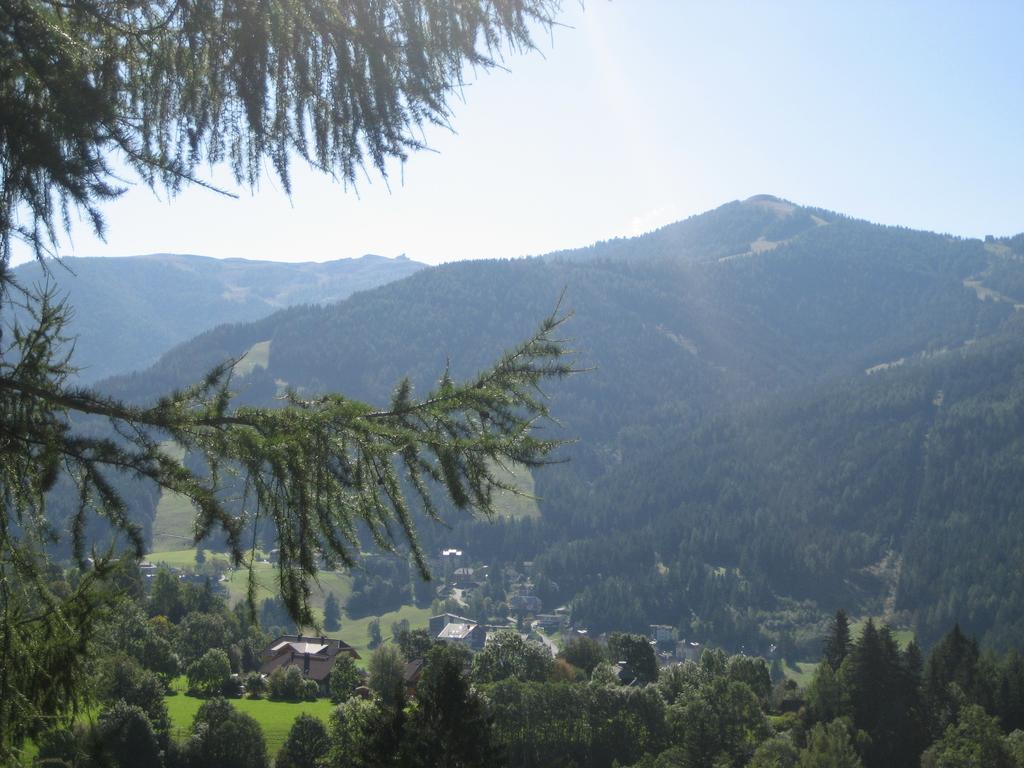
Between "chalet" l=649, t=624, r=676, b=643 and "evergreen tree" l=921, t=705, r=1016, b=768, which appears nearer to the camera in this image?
"evergreen tree" l=921, t=705, r=1016, b=768

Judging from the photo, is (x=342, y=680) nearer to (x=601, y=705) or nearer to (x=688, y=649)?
(x=601, y=705)

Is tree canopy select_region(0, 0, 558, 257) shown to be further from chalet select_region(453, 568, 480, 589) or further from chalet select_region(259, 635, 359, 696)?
chalet select_region(453, 568, 480, 589)

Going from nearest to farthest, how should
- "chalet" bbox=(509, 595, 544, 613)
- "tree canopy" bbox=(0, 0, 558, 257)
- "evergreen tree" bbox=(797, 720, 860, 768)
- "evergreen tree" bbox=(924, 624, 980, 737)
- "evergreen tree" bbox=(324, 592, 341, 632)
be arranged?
"tree canopy" bbox=(0, 0, 558, 257) → "evergreen tree" bbox=(797, 720, 860, 768) → "evergreen tree" bbox=(924, 624, 980, 737) → "evergreen tree" bbox=(324, 592, 341, 632) → "chalet" bbox=(509, 595, 544, 613)

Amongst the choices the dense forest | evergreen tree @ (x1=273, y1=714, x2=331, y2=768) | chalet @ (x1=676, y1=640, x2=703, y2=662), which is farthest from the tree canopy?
chalet @ (x1=676, y1=640, x2=703, y2=662)

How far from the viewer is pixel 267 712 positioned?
6156 cm

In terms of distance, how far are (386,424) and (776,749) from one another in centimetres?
5359

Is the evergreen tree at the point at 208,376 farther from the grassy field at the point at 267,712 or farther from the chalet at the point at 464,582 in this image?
the chalet at the point at 464,582

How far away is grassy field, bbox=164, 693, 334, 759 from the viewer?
53469 millimetres

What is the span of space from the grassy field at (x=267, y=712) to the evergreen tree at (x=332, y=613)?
312ft

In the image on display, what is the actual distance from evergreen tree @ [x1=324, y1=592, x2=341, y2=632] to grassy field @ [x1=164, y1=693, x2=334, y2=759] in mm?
95072

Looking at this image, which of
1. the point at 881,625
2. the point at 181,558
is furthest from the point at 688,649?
the point at 181,558

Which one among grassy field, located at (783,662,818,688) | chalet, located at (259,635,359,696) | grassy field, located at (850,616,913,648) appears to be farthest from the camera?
grassy field, located at (850,616,913,648)

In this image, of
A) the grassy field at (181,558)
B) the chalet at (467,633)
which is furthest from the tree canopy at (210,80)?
the grassy field at (181,558)

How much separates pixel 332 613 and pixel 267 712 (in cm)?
10763
